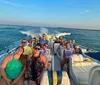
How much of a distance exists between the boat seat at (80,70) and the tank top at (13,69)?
1.44m

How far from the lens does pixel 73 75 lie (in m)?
4.48

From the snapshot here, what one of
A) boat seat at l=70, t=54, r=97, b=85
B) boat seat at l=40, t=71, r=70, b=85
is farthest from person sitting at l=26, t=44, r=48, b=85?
boat seat at l=70, t=54, r=97, b=85

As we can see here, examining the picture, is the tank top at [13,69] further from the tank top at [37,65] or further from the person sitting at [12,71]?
the tank top at [37,65]

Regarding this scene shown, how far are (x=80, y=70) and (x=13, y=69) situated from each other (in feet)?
5.47

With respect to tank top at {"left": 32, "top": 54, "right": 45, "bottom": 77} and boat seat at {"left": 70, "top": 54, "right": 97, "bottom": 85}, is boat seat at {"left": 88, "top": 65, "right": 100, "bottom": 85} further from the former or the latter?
boat seat at {"left": 70, "top": 54, "right": 97, "bottom": 85}

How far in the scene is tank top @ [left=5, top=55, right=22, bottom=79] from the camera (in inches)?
133

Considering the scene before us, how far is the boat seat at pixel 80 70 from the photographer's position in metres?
4.24

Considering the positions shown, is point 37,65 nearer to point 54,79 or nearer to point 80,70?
point 54,79

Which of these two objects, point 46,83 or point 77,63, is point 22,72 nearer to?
point 46,83

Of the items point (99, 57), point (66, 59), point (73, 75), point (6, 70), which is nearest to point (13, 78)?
point (6, 70)

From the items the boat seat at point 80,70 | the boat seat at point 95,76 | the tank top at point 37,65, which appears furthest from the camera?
the boat seat at point 80,70

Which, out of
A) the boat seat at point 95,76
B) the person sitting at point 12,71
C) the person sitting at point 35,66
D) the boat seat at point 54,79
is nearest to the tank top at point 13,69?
the person sitting at point 12,71

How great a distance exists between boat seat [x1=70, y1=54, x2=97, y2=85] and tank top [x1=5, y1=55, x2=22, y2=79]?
144 cm

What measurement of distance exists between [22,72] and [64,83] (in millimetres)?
1191
